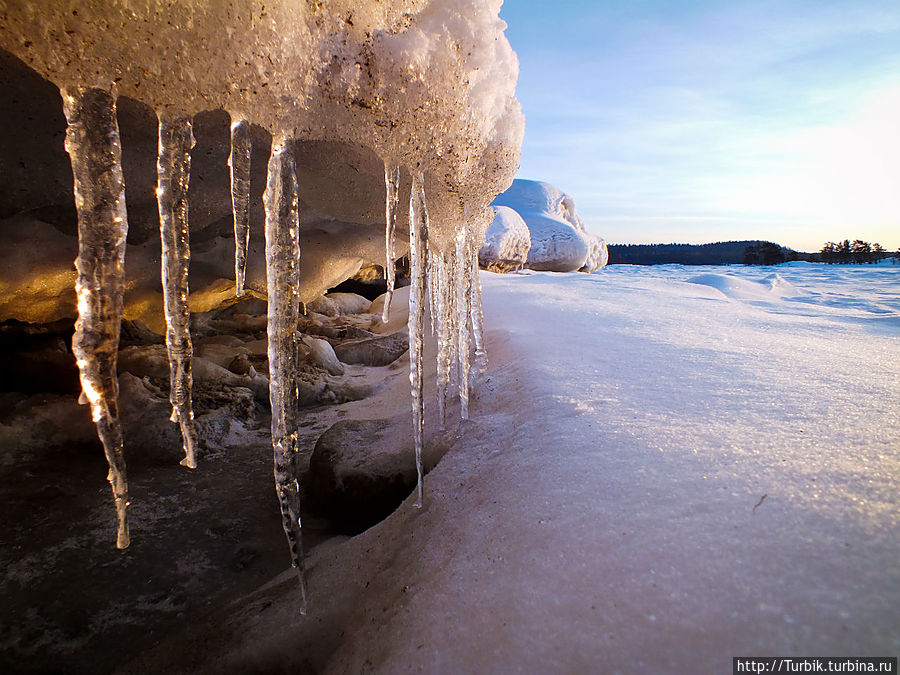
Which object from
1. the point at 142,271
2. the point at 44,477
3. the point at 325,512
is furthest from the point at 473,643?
the point at 142,271

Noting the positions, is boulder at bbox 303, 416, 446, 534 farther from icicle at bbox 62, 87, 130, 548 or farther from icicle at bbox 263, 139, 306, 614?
icicle at bbox 62, 87, 130, 548

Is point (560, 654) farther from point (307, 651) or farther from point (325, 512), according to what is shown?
point (325, 512)

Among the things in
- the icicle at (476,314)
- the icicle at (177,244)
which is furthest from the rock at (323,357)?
the icicle at (177,244)

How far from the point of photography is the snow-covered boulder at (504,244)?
9.96 meters

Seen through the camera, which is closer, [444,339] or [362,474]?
[362,474]

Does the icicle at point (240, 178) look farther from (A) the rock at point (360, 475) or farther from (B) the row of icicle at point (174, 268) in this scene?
(A) the rock at point (360, 475)

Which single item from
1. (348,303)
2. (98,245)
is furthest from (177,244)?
(348,303)

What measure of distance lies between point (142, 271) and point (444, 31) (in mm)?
2745

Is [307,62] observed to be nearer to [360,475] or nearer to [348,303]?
[360,475]

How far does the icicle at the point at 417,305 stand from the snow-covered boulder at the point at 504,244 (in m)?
8.12

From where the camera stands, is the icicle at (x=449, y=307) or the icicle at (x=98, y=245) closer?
the icicle at (x=98, y=245)

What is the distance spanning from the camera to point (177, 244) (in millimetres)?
1313

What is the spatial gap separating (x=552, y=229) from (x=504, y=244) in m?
3.21

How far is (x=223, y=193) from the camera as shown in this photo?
2.23 m
